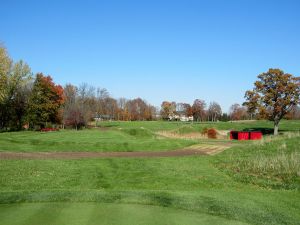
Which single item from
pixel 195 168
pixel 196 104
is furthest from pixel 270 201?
pixel 196 104

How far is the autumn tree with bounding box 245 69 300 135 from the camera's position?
49.4 m

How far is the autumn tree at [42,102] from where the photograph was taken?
56938mm

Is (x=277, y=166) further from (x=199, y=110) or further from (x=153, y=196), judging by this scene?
(x=199, y=110)

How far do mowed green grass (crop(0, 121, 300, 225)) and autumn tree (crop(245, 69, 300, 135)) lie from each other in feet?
119

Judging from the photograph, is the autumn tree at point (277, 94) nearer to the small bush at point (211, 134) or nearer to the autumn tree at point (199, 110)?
the small bush at point (211, 134)

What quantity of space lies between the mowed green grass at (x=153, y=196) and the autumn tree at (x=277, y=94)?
3618cm

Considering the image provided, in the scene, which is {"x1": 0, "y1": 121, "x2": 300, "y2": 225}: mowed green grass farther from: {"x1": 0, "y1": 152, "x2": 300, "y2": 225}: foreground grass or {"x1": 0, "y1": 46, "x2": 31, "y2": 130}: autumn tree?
{"x1": 0, "y1": 46, "x2": 31, "y2": 130}: autumn tree

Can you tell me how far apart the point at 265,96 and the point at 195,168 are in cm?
3681

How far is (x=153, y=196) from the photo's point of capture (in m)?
8.62

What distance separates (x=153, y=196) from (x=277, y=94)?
1840 inches

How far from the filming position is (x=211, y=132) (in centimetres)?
5338

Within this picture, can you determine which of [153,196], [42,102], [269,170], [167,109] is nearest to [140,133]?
[42,102]

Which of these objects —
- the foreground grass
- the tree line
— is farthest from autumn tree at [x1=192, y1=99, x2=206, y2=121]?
the foreground grass

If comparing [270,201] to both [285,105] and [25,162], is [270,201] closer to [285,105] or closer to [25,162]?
[25,162]
